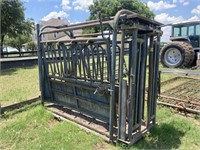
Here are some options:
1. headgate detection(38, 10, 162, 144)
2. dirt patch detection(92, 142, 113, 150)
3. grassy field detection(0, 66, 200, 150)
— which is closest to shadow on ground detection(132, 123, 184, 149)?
grassy field detection(0, 66, 200, 150)

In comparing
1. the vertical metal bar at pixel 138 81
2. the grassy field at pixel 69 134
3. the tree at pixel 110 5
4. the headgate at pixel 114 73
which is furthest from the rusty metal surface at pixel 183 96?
the tree at pixel 110 5

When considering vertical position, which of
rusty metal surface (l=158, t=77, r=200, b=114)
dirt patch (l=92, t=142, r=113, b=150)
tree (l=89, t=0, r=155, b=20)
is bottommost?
dirt patch (l=92, t=142, r=113, b=150)

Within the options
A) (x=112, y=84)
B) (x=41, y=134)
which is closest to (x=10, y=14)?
(x=41, y=134)

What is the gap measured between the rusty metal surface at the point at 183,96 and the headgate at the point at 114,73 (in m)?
1.20

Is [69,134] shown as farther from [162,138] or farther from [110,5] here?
[110,5]

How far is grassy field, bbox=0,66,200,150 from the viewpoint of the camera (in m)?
2.87

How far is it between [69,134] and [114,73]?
4.16 ft

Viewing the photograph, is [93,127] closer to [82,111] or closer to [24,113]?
[82,111]

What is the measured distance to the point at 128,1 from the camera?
36000 millimetres

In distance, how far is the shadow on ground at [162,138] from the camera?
2.83 m

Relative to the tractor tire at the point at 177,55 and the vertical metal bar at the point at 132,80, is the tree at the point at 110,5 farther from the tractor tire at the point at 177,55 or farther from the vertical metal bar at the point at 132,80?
the vertical metal bar at the point at 132,80

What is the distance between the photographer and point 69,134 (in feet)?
10.4

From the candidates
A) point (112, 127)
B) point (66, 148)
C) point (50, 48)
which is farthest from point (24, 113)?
point (112, 127)

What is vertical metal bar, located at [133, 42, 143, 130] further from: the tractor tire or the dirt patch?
the tractor tire
